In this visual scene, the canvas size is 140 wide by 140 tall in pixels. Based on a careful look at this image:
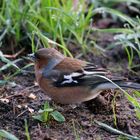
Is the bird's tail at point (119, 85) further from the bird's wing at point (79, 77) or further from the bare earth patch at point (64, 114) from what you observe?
the bare earth patch at point (64, 114)

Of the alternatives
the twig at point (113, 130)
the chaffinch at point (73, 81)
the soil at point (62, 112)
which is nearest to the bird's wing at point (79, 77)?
the chaffinch at point (73, 81)

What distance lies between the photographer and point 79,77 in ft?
13.9

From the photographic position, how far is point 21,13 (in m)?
5.26

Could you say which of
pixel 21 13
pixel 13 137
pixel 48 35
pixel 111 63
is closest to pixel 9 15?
pixel 21 13

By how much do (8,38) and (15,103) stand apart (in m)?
1.21

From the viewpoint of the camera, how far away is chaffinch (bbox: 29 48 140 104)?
4174mm

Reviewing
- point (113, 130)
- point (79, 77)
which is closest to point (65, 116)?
point (79, 77)

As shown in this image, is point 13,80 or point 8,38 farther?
point 8,38

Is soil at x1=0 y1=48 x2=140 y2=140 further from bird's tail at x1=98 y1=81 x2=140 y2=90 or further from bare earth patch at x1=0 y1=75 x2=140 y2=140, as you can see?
bird's tail at x1=98 y1=81 x2=140 y2=90

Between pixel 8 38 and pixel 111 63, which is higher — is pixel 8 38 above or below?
above

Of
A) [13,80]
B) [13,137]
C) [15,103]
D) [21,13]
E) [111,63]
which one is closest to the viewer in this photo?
[13,137]

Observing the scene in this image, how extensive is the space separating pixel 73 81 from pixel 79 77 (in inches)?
2.9

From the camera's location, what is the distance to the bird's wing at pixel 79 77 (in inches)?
164

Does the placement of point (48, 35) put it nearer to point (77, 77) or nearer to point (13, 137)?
point (77, 77)
